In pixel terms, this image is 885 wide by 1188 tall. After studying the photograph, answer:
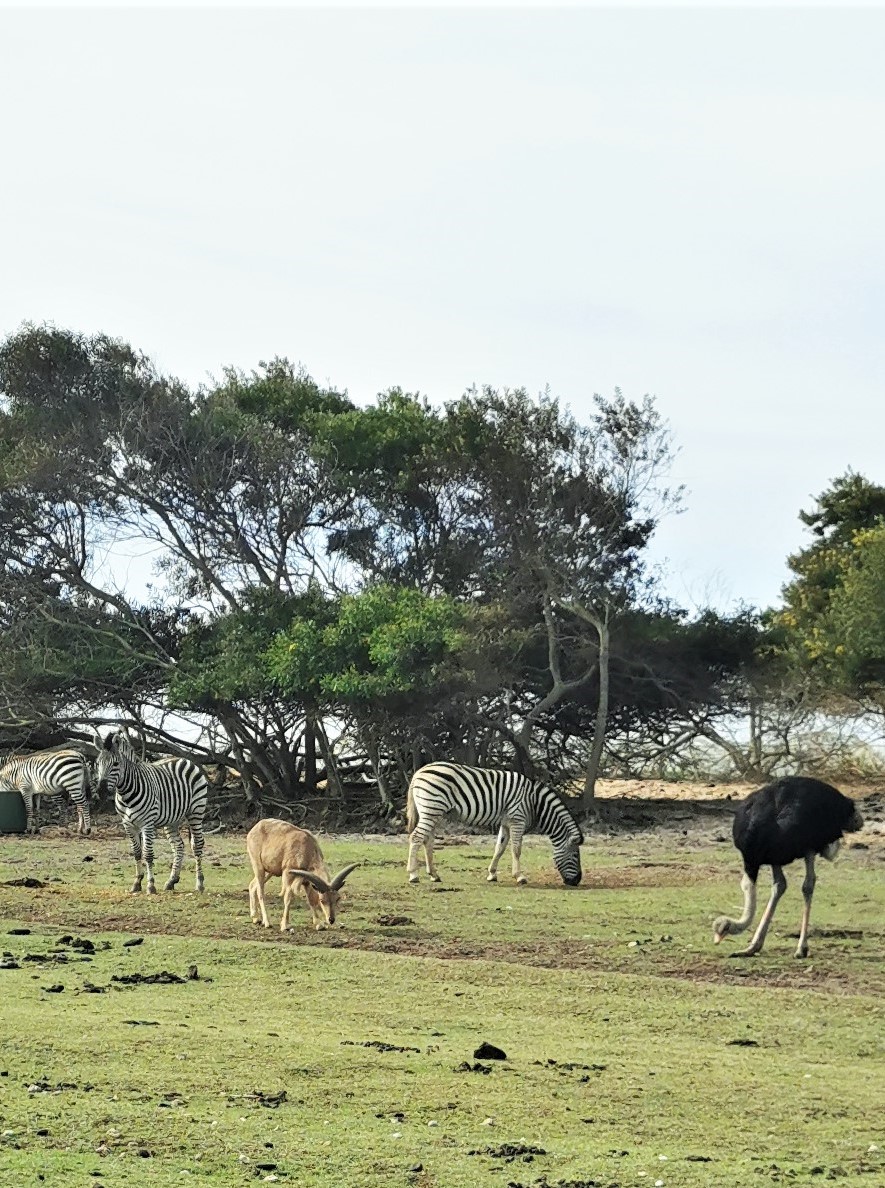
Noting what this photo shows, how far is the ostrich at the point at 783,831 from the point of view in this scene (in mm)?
14641

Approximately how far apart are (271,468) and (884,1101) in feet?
79.4

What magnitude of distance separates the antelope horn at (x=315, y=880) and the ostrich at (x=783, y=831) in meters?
3.37

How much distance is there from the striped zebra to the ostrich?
20.6ft

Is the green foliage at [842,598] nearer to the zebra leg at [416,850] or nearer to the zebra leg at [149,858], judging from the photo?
the zebra leg at [416,850]

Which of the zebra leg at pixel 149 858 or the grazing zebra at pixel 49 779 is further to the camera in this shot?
the grazing zebra at pixel 49 779

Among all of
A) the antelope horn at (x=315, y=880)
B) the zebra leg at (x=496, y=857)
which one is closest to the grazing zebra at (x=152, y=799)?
the zebra leg at (x=496, y=857)

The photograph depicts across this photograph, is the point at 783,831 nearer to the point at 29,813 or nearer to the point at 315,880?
the point at 315,880

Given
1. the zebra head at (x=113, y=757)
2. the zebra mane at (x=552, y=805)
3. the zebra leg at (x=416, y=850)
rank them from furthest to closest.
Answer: the zebra mane at (x=552, y=805)
the zebra leg at (x=416, y=850)
the zebra head at (x=113, y=757)

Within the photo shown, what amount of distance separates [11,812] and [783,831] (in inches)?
665

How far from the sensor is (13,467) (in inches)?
1256

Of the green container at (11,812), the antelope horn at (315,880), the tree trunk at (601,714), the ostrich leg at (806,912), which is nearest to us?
the ostrich leg at (806,912)

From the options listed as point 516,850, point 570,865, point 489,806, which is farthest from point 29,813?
point 570,865

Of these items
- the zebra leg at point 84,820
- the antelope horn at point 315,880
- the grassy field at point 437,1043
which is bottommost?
the grassy field at point 437,1043

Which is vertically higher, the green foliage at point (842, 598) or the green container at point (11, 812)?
the green foliage at point (842, 598)
